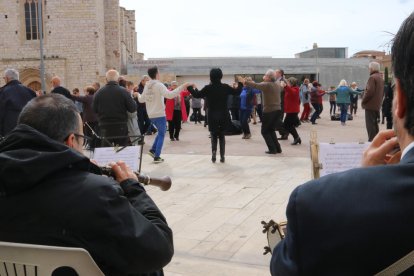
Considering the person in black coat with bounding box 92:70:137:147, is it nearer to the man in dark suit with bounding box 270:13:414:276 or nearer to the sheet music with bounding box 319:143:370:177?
the sheet music with bounding box 319:143:370:177

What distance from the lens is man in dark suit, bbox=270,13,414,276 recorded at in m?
1.04

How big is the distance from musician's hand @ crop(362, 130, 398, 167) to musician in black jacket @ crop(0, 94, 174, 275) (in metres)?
0.95

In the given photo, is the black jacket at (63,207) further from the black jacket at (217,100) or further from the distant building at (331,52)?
the distant building at (331,52)

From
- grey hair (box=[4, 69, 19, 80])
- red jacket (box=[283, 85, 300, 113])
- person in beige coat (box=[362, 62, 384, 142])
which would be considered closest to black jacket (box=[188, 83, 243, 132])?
person in beige coat (box=[362, 62, 384, 142])

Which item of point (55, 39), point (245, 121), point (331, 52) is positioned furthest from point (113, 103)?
point (331, 52)

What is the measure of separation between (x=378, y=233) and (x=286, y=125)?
423 inches

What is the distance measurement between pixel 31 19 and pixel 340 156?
3889 cm

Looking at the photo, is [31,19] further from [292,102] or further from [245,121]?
[292,102]

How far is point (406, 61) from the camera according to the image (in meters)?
1.12

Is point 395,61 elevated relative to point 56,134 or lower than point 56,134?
elevated

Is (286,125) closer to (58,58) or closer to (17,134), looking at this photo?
(17,134)

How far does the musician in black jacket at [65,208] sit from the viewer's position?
1.82 metres

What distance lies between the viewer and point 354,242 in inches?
41.7

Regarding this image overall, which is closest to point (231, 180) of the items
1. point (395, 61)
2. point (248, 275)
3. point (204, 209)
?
point (204, 209)
